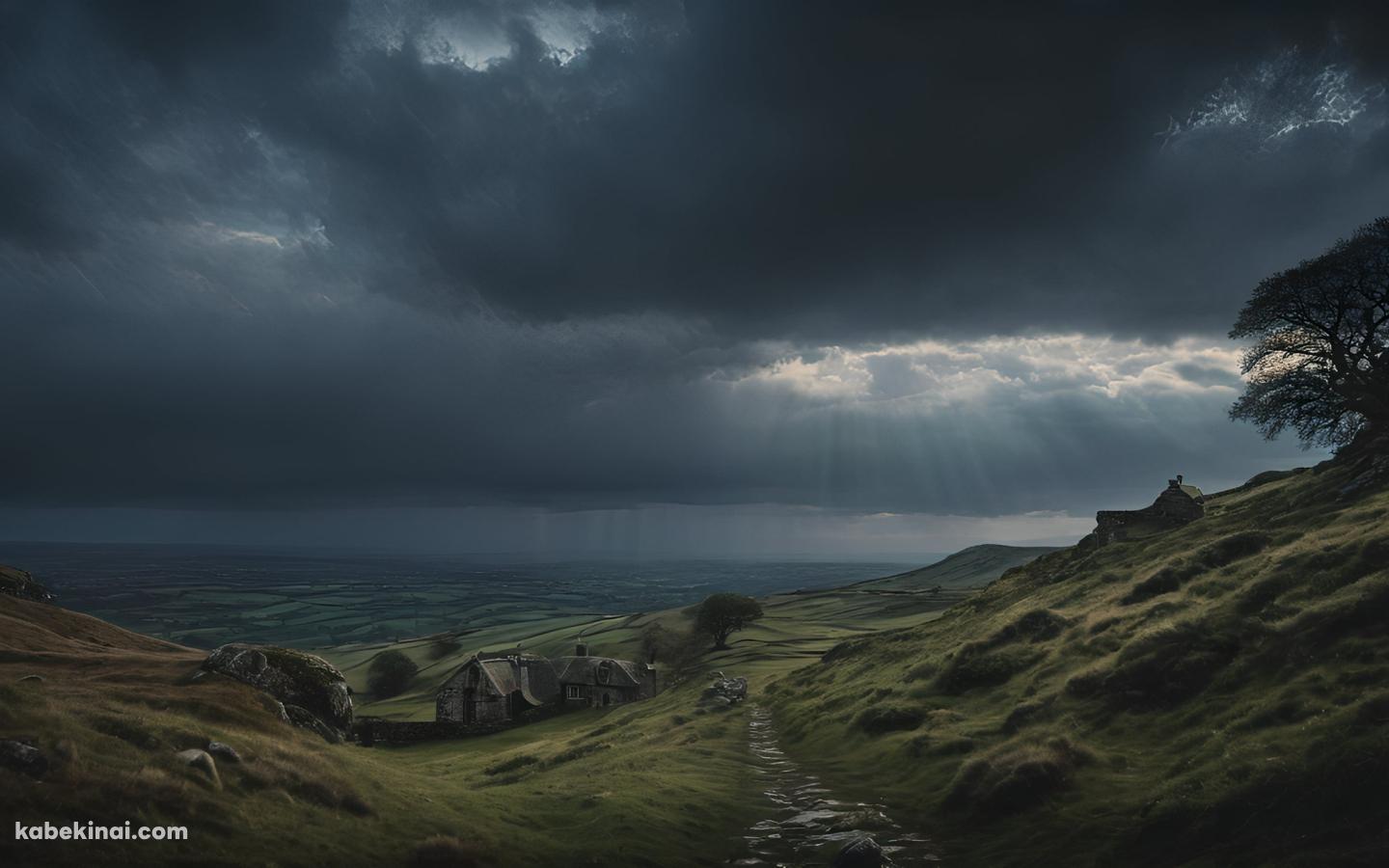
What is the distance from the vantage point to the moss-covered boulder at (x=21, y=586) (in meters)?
45.7

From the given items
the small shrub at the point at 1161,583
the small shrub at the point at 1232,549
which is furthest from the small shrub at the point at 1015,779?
the small shrub at the point at 1232,549

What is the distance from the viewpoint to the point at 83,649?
34344mm

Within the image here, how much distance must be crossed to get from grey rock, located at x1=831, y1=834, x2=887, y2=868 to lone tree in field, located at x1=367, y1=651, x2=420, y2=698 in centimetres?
14588

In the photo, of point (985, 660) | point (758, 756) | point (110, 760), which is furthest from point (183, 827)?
point (985, 660)

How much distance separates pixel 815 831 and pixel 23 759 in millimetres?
21560

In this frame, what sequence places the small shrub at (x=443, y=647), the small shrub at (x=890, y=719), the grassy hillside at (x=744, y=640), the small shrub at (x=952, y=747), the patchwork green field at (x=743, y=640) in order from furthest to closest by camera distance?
the small shrub at (x=443, y=647), the patchwork green field at (x=743, y=640), the grassy hillside at (x=744, y=640), the small shrub at (x=890, y=719), the small shrub at (x=952, y=747)

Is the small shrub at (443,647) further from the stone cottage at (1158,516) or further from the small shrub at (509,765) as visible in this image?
the stone cottage at (1158,516)

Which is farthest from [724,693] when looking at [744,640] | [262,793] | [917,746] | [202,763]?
[744,640]

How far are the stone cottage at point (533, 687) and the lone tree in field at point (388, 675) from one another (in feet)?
189

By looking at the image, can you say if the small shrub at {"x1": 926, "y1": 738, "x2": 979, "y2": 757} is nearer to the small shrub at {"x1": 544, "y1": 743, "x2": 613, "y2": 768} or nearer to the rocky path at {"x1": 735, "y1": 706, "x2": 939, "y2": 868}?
the rocky path at {"x1": 735, "y1": 706, "x2": 939, "y2": 868}

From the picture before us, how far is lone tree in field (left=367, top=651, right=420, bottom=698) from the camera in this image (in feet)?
466

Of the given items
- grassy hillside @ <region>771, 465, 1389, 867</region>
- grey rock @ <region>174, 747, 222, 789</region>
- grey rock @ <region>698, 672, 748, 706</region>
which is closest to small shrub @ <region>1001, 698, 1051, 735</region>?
grassy hillside @ <region>771, 465, 1389, 867</region>

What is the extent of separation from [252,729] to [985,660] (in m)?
35.6

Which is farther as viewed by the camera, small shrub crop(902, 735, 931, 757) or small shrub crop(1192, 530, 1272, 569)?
small shrub crop(1192, 530, 1272, 569)
